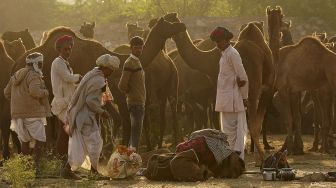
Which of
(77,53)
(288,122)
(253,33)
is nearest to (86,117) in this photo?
(253,33)

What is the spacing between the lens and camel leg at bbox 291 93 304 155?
676 inches

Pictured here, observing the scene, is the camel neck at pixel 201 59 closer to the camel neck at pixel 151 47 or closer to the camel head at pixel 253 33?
the camel neck at pixel 151 47

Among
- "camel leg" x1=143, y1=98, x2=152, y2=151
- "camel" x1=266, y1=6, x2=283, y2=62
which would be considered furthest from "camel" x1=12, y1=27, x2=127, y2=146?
"camel" x1=266, y1=6, x2=283, y2=62

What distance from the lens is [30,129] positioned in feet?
39.4

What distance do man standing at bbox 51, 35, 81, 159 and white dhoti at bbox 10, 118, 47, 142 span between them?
0.89 feet

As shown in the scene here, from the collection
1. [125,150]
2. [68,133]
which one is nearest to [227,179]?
[125,150]

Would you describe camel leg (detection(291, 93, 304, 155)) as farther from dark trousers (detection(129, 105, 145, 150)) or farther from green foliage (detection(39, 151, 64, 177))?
green foliage (detection(39, 151, 64, 177))

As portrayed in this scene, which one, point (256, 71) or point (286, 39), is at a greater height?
point (286, 39)

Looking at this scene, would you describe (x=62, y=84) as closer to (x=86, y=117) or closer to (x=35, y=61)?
(x=35, y=61)

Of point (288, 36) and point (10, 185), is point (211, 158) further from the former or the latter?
point (288, 36)

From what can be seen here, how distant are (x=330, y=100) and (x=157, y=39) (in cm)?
451

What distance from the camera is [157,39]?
15.6 metres

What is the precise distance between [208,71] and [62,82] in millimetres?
4293

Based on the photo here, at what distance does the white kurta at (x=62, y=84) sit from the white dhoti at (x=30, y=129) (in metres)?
0.31
